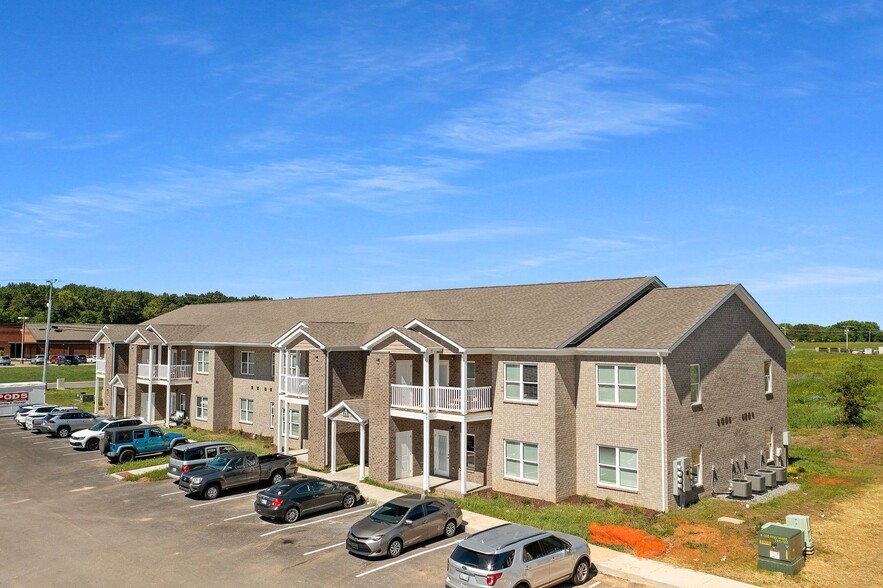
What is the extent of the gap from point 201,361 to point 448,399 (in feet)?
80.8

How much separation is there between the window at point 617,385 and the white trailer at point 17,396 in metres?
47.0

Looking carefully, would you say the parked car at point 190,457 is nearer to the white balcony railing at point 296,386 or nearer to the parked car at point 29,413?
the white balcony railing at point 296,386

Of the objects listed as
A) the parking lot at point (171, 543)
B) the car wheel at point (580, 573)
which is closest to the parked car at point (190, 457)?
the parking lot at point (171, 543)

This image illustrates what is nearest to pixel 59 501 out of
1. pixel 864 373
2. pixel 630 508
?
pixel 630 508

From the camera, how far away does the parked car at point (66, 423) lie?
137ft

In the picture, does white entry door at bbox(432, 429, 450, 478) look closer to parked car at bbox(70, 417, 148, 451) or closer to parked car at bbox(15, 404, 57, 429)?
parked car at bbox(70, 417, 148, 451)

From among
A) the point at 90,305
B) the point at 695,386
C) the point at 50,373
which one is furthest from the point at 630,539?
the point at 90,305

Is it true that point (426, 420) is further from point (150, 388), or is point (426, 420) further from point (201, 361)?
point (150, 388)

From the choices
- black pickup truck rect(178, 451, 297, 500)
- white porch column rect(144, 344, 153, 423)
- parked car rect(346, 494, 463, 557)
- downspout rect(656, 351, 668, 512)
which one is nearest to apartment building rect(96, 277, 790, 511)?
downspout rect(656, 351, 668, 512)

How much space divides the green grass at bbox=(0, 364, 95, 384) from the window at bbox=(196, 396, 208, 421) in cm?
4097

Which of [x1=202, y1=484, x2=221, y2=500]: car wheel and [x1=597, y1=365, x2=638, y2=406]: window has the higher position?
[x1=597, y1=365, x2=638, y2=406]: window

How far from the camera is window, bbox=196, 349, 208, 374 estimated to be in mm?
44594

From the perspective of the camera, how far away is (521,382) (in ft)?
87.8

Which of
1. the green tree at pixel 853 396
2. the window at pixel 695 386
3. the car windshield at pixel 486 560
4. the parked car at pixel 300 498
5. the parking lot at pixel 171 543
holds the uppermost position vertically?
the window at pixel 695 386
